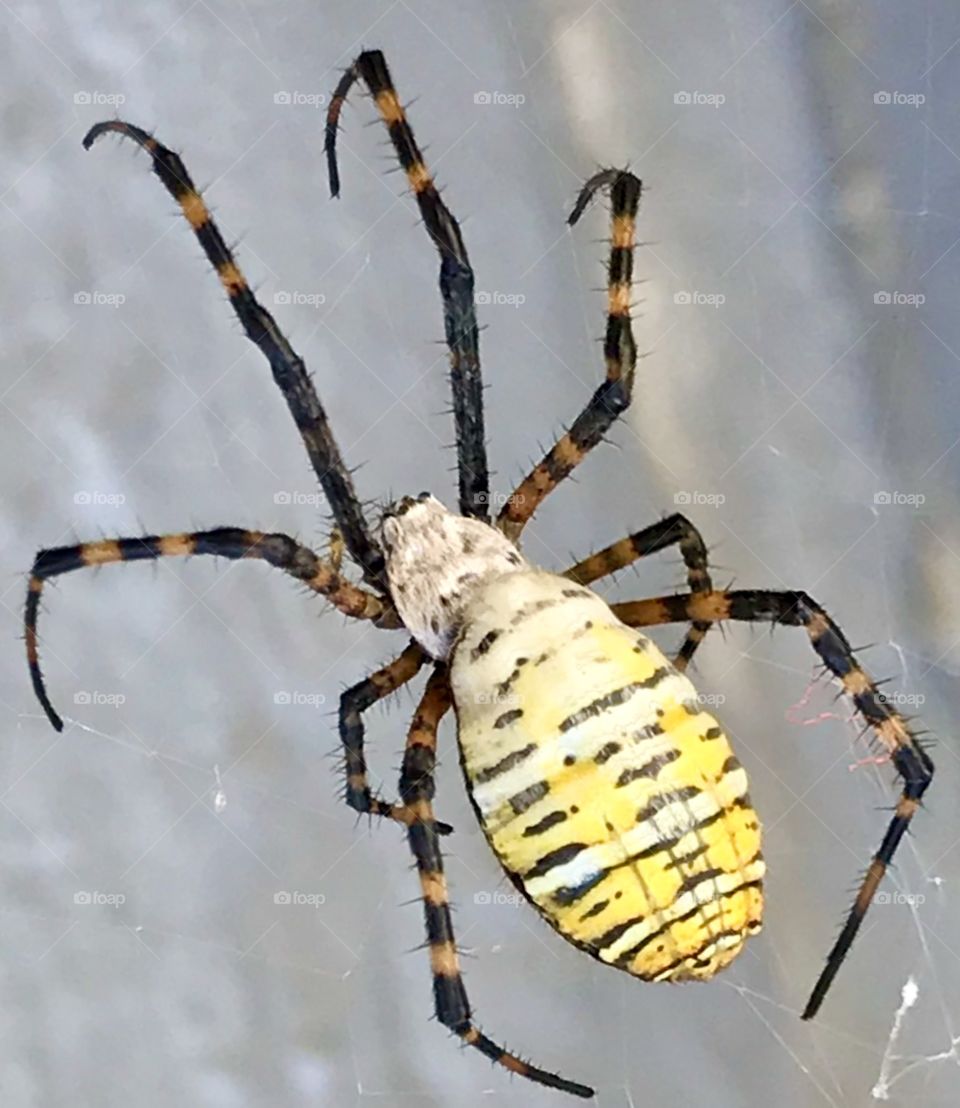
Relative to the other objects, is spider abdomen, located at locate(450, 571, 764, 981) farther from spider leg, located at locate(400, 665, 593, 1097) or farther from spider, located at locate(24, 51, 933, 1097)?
spider leg, located at locate(400, 665, 593, 1097)

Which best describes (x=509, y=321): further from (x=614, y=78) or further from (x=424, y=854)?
(x=424, y=854)

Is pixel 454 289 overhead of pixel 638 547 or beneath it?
overhead

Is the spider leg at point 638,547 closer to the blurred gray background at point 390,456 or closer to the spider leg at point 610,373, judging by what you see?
the spider leg at point 610,373

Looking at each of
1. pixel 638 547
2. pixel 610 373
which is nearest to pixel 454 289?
pixel 610 373

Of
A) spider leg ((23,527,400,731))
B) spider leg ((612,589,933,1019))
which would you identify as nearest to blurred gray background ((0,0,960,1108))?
spider leg ((23,527,400,731))

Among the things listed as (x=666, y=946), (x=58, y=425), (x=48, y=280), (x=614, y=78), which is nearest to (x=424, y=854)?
(x=666, y=946)

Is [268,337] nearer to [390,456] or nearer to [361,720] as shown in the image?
[361,720]
